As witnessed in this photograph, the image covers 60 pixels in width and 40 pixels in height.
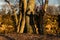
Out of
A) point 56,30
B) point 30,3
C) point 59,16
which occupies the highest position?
point 30,3

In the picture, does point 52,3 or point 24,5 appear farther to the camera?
point 52,3

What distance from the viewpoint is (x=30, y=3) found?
16609 millimetres

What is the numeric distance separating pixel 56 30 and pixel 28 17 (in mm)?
5151

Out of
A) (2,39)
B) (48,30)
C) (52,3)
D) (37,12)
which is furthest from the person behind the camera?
(52,3)

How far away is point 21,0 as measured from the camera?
16906 millimetres

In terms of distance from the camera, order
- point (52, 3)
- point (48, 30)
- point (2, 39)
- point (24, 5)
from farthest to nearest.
Answer: point (52, 3) < point (48, 30) < point (24, 5) < point (2, 39)

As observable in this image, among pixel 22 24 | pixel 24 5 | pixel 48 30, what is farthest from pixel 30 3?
pixel 48 30

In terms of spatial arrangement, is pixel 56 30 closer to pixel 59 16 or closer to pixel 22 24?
pixel 59 16

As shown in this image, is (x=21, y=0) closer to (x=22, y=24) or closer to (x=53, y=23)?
(x=22, y=24)

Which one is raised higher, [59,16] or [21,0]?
[21,0]

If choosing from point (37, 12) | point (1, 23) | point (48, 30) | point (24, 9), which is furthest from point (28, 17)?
point (1, 23)

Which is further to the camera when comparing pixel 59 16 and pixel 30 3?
pixel 59 16

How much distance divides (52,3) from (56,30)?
18755 mm

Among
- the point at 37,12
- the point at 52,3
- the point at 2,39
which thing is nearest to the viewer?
the point at 2,39
